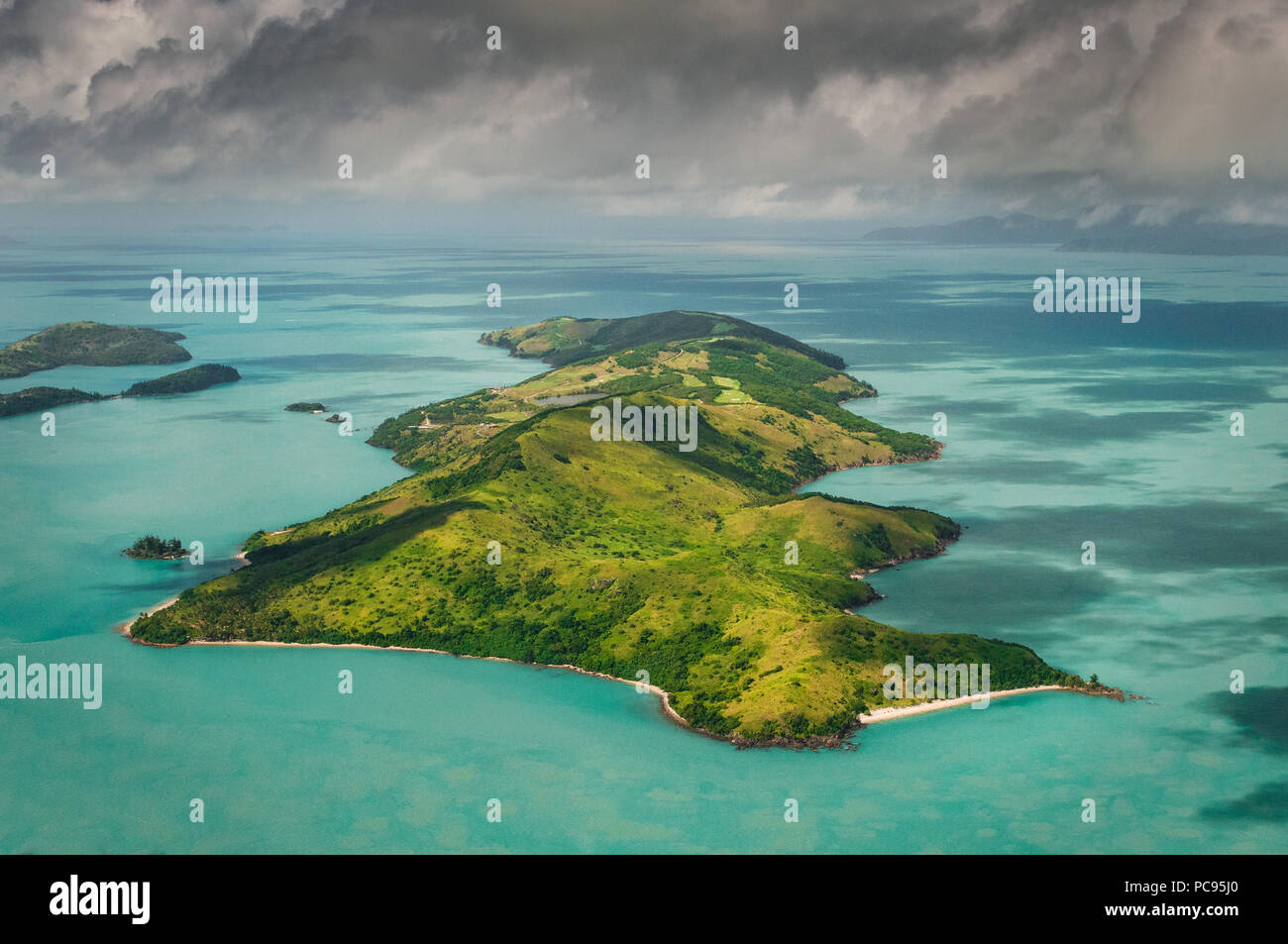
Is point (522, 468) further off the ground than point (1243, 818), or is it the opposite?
point (522, 468)

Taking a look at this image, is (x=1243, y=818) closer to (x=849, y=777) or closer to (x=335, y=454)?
(x=849, y=777)

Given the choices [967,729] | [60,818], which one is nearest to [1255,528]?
[967,729]

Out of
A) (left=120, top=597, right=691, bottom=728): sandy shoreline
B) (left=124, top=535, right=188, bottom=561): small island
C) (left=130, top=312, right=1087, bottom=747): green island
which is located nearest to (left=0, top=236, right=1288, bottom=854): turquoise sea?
(left=120, top=597, right=691, bottom=728): sandy shoreline

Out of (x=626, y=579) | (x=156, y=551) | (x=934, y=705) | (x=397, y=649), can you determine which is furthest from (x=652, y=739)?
(x=156, y=551)

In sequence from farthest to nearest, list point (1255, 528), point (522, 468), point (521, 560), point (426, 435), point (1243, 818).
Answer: point (426, 435), point (1255, 528), point (522, 468), point (521, 560), point (1243, 818)

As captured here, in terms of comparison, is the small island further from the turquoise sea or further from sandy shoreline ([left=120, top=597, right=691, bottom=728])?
sandy shoreline ([left=120, top=597, right=691, bottom=728])

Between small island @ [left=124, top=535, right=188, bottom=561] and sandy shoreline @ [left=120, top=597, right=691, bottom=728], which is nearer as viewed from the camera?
sandy shoreline @ [left=120, top=597, right=691, bottom=728]

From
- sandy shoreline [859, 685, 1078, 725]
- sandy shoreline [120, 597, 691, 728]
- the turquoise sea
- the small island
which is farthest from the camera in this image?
the small island
